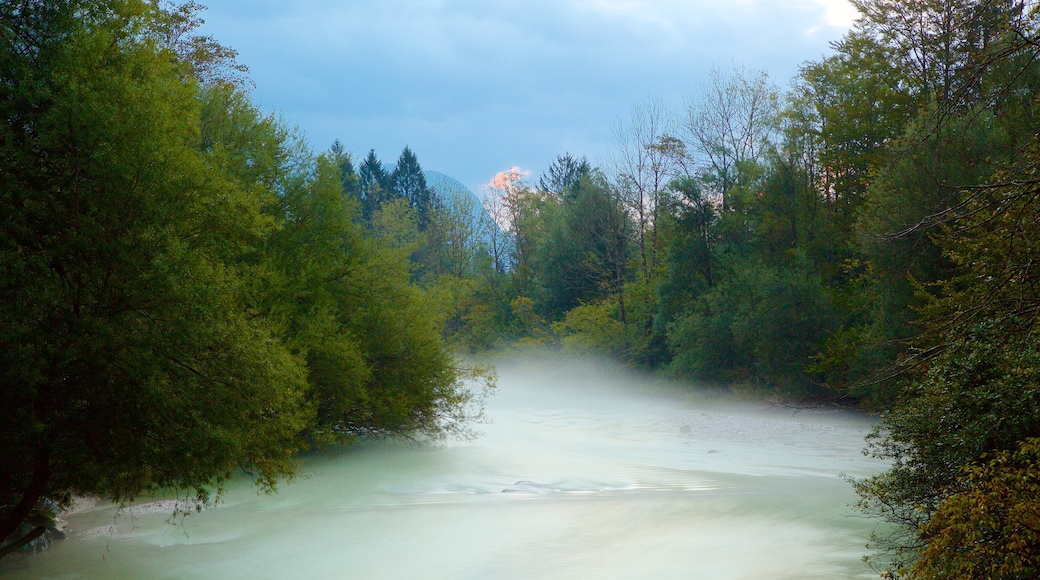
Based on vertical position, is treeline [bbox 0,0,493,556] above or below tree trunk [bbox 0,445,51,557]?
above

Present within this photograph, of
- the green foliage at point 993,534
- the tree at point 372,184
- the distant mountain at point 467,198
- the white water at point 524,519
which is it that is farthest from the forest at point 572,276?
the tree at point 372,184

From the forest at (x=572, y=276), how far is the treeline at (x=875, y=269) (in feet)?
0.24

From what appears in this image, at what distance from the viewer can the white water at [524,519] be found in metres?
10.7

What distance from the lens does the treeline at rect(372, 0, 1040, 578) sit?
627 cm

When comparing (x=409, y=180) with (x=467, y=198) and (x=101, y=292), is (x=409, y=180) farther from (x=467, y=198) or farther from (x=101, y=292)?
(x=101, y=292)

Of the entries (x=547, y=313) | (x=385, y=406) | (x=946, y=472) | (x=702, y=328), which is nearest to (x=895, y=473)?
(x=946, y=472)

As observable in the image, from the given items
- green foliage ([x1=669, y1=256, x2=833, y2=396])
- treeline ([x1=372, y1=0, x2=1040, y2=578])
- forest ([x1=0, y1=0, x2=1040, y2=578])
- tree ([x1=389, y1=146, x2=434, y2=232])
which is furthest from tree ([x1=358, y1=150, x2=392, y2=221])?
green foliage ([x1=669, y1=256, x2=833, y2=396])

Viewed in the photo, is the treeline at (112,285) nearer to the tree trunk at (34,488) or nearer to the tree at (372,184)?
the tree trunk at (34,488)

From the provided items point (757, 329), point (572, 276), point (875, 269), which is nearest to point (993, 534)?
point (875, 269)

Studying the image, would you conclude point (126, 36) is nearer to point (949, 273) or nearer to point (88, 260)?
point (88, 260)

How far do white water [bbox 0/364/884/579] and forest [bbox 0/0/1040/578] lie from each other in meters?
1.00

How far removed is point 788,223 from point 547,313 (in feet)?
60.7

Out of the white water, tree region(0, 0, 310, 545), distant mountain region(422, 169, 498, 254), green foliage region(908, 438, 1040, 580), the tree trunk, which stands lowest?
the white water

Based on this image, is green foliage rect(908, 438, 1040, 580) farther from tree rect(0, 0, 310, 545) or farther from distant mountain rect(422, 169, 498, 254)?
distant mountain rect(422, 169, 498, 254)
